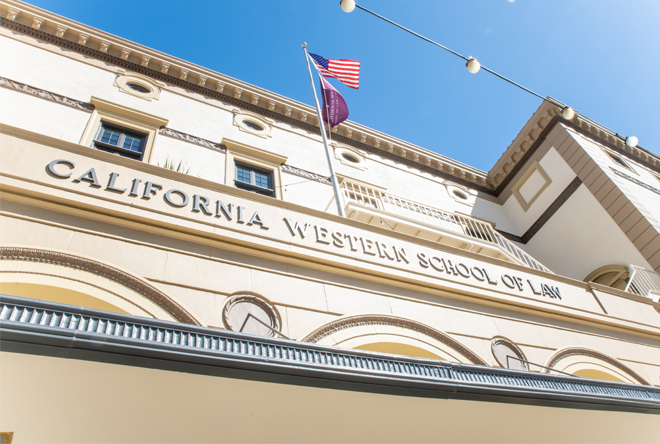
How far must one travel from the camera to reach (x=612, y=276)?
16.2 m

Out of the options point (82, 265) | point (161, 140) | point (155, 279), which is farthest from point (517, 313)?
point (161, 140)

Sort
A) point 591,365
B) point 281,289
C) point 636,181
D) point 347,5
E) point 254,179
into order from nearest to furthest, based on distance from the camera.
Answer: point 281,289 → point 591,365 → point 347,5 → point 254,179 → point 636,181

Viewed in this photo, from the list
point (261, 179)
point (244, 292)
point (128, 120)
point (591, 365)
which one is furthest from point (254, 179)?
point (591, 365)

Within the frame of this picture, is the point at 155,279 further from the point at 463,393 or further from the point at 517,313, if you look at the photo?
the point at 517,313

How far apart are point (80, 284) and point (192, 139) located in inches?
324

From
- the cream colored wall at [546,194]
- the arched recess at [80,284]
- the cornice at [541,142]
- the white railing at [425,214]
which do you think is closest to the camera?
the arched recess at [80,284]

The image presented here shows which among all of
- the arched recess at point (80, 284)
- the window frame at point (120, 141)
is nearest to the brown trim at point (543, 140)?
the window frame at point (120, 141)

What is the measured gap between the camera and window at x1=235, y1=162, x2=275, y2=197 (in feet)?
40.4

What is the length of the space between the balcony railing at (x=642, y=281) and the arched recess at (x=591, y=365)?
5.32 m

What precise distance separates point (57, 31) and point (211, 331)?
14.0m

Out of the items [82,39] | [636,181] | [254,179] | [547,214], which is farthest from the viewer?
[547,214]

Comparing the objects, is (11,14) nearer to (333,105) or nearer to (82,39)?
(82,39)

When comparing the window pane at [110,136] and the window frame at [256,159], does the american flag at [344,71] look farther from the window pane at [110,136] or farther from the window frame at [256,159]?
the window pane at [110,136]

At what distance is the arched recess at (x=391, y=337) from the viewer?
6609 millimetres
